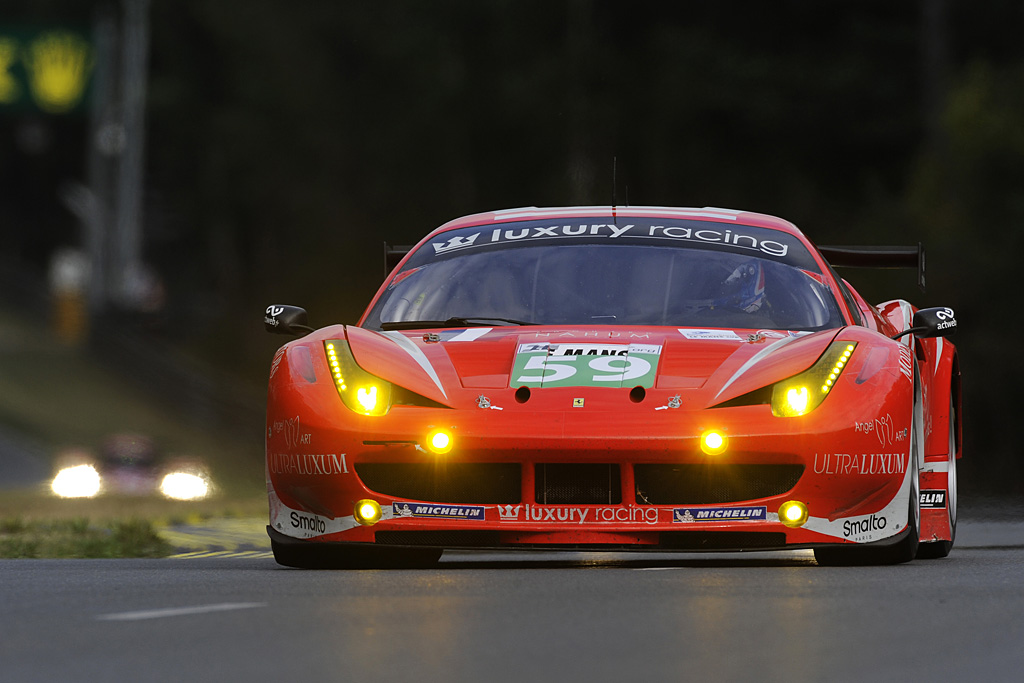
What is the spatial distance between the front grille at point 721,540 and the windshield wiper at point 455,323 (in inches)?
51.4

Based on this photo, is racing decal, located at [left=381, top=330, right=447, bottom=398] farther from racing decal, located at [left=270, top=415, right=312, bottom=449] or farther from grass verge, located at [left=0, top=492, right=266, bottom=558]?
grass verge, located at [left=0, top=492, right=266, bottom=558]

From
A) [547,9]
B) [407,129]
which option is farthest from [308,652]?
[407,129]

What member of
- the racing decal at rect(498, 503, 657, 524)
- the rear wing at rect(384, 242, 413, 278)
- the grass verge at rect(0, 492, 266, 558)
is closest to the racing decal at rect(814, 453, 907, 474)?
the racing decal at rect(498, 503, 657, 524)

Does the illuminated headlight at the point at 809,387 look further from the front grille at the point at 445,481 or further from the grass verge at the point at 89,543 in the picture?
the grass verge at the point at 89,543

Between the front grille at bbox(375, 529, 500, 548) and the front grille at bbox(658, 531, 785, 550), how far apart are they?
604 mm

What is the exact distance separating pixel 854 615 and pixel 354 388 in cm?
238

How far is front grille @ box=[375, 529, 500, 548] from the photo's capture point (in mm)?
7363

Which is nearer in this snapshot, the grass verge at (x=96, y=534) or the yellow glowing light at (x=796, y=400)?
the yellow glowing light at (x=796, y=400)

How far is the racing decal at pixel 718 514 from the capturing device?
7281mm

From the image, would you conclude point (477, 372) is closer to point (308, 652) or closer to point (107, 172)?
point (308, 652)

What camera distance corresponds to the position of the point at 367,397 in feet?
24.7

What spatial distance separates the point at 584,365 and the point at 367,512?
934 mm

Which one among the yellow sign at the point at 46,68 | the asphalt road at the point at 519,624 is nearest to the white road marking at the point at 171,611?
the asphalt road at the point at 519,624

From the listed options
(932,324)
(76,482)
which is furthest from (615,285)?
(76,482)
